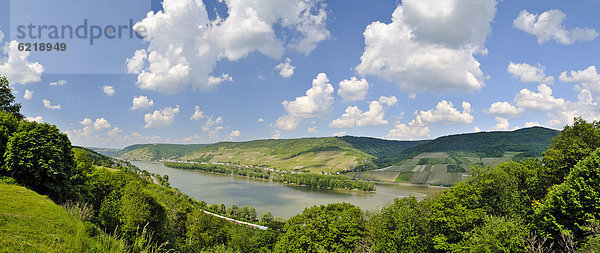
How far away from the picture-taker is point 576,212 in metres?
13.2

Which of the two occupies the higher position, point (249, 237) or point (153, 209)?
point (153, 209)

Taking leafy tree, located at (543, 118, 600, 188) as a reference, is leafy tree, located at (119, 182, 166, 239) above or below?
below

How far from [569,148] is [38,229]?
95.0 feet

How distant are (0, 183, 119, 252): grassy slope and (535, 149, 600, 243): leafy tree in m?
18.8

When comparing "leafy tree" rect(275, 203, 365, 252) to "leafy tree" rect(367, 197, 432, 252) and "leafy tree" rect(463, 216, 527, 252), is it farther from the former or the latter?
"leafy tree" rect(463, 216, 527, 252)

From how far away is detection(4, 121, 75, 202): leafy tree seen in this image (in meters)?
16.1

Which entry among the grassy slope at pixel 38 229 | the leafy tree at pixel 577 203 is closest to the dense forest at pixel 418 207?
the leafy tree at pixel 577 203

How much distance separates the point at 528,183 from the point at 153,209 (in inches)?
1254

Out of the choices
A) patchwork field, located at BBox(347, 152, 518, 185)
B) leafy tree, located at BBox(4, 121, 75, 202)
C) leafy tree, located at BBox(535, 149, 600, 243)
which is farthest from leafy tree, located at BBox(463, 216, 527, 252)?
patchwork field, located at BBox(347, 152, 518, 185)

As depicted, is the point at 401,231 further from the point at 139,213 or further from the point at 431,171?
the point at 431,171

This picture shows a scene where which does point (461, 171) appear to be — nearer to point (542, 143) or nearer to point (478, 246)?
point (542, 143)

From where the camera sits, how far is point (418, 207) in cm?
2081

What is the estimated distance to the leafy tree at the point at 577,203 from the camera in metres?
12.7

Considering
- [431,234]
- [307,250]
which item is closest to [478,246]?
[431,234]
